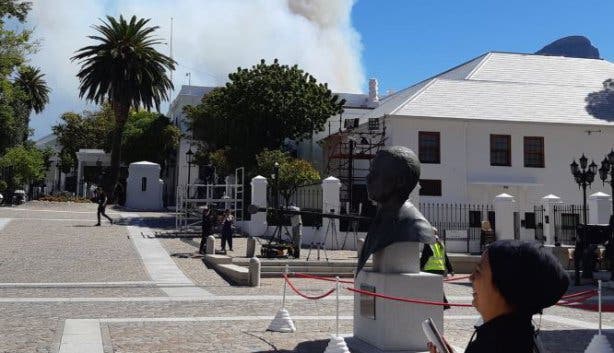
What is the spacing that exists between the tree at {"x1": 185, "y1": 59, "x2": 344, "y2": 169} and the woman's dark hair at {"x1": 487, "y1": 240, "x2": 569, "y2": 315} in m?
32.7

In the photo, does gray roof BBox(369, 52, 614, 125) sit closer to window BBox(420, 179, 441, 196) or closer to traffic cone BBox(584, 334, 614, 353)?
window BBox(420, 179, 441, 196)

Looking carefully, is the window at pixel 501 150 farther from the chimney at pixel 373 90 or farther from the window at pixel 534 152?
the chimney at pixel 373 90

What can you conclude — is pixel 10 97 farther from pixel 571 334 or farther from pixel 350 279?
pixel 571 334

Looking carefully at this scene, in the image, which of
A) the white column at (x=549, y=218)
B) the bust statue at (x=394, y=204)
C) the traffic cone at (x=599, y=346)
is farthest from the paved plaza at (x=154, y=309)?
the white column at (x=549, y=218)

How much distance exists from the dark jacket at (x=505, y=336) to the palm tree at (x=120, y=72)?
4537cm

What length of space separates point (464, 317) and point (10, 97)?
70.7 ft

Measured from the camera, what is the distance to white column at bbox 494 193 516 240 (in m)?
24.9

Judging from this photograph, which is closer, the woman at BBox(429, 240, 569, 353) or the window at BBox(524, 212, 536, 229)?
the woman at BBox(429, 240, 569, 353)

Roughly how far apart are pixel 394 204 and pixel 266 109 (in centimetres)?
2748

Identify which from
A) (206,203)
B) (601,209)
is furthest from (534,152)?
(206,203)

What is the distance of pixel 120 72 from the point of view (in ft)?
150

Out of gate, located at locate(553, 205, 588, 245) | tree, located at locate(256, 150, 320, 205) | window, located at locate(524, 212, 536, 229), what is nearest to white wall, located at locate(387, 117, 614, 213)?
window, located at locate(524, 212, 536, 229)

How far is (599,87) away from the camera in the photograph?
37.7m

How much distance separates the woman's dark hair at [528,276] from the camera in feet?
7.36
